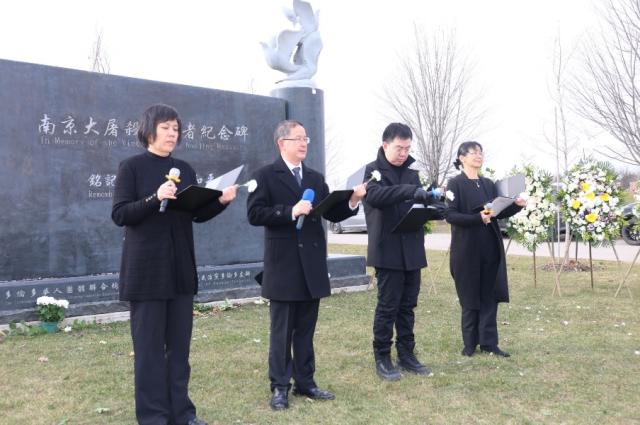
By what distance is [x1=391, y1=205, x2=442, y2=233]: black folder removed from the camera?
423cm

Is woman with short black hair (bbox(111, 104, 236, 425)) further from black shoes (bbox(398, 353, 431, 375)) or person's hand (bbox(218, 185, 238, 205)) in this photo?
black shoes (bbox(398, 353, 431, 375))

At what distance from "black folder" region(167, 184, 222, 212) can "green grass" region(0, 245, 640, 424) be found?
1.30 meters

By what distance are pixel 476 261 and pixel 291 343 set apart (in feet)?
5.95

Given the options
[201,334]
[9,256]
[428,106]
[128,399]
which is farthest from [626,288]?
[428,106]

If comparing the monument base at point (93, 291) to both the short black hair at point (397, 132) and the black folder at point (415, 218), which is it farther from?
the short black hair at point (397, 132)

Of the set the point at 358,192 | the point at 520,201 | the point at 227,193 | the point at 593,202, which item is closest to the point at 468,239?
the point at 520,201

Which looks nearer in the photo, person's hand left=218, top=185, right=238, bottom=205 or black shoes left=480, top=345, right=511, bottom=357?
person's hand left=218, top=185, right=238, bottom=205

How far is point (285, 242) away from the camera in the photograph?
3885mm

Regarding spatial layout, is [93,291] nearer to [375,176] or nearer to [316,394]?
[316,394]

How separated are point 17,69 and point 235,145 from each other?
2.82m

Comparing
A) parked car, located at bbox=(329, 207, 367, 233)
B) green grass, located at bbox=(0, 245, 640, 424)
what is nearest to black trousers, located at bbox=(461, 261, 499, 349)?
green grass, located at bbox=(0, 245, 640, 424)

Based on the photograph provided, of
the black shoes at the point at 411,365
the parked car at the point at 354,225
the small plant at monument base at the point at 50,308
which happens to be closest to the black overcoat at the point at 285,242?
the black shoes at the point at 411,365

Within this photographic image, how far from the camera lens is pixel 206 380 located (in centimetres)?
445

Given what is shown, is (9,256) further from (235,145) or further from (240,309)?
(235,145)
